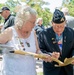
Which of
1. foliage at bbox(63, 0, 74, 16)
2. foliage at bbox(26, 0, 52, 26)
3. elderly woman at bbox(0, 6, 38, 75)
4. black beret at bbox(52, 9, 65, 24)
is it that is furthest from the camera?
foliage at bbox(63, 0, 74, 16)

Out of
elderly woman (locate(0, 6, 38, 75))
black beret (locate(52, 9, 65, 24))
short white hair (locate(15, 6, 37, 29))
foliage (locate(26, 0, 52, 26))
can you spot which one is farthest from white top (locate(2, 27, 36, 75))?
foliage (locate(26, 0, 52, 26))

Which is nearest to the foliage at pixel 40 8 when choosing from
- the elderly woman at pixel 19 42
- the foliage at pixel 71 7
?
the foliage at pixel 71 7

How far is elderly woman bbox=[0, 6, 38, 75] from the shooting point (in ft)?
8.59

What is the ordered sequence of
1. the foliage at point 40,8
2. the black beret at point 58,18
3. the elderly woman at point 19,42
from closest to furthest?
1. the elderly woman at point 19,42
2. the black beret at point 58,18
3. the foliage at point 40,8

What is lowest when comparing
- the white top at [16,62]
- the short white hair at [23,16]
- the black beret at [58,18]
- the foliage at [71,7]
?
the foliage at [71,7]

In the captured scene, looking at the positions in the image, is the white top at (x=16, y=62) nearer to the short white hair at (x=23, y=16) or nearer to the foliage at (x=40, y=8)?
the short white hair at (x=23, y=16)

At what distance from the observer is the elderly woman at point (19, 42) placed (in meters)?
2.62

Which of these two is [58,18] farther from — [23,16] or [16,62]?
[16,62]

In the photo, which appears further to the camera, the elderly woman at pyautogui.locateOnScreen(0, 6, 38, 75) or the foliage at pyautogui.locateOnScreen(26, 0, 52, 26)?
the foliage at pyautogui.locateOnScreen(26, 0, 52, 26)

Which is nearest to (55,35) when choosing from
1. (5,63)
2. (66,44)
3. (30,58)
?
(66,44)

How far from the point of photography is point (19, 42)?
2.71m

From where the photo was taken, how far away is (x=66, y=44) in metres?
3.37

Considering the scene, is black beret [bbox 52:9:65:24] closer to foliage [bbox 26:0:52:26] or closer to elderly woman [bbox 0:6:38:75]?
elderly woman [bbox 0:6:38:75]

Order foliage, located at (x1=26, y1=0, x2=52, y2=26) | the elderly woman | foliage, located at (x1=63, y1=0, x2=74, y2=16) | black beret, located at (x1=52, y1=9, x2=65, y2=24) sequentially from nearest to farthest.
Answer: the elderly woman < black beret, located at (x1=52, y1=9, x2=65, y2=24) < foliage, located at (x1=26, y1=0, x2=52, y2=26) < foliage, located at (x1=63, y1=0, x2=74, y2=16)
